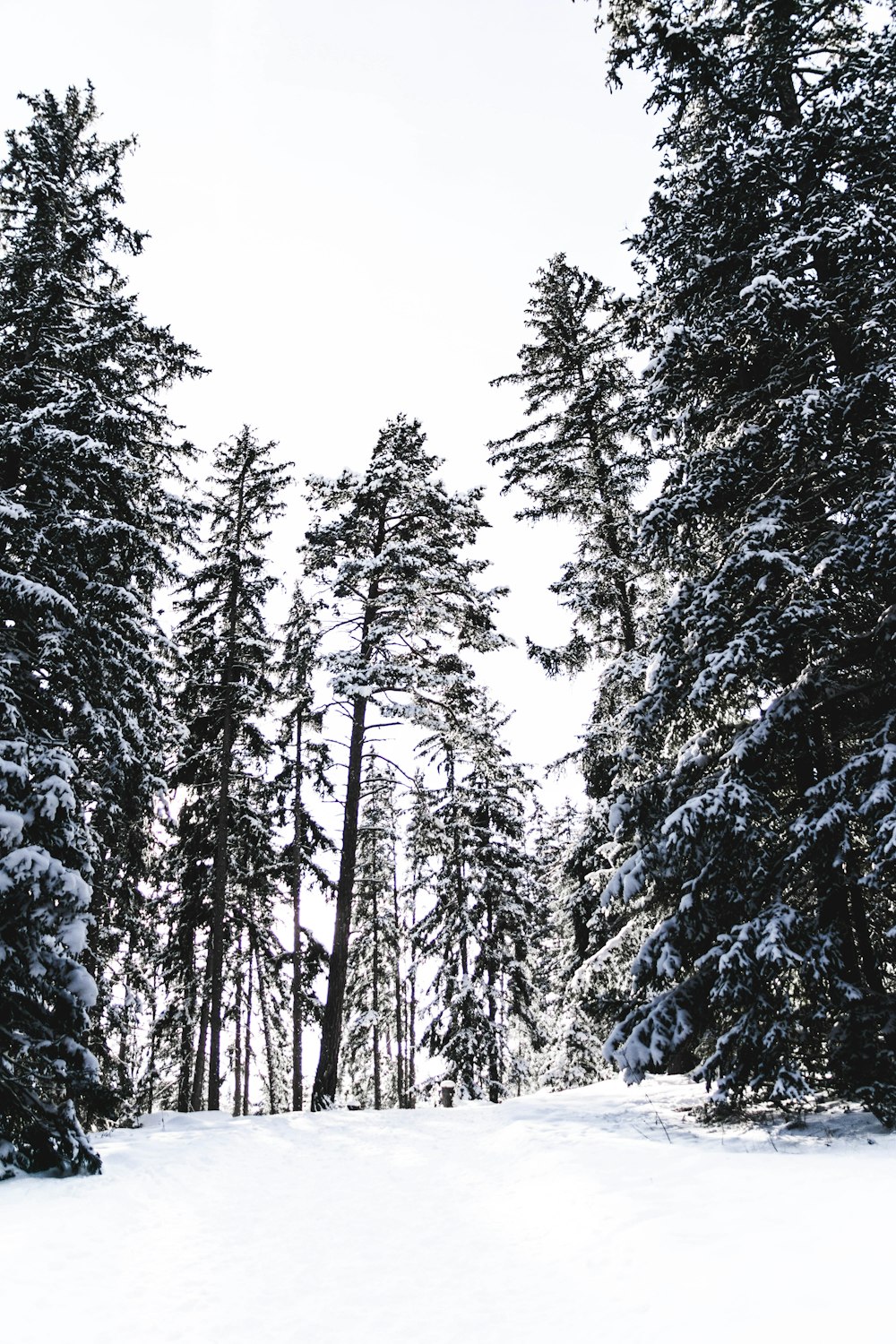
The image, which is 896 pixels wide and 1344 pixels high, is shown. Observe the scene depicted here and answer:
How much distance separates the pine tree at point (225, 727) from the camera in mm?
19016

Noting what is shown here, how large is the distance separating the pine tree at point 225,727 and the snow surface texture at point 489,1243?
11310 mm

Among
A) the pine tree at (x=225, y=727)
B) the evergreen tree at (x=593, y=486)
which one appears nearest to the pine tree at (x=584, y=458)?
the evergreen tree at (x=593, y=486)

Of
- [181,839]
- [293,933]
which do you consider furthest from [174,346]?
[293,933]

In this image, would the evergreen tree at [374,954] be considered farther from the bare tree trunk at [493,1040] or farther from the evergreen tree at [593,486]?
the evergreen tree at [593,486]

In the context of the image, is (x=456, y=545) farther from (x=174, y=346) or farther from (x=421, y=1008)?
(x=421, y=1008)

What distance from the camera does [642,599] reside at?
15.1 meters

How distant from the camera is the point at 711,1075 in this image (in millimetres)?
7125

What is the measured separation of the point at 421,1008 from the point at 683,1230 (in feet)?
57.7

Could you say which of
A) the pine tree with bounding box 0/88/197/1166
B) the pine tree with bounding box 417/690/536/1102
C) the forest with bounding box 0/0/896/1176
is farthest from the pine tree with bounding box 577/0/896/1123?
the pine tree with bounding box 417/690/536/1102

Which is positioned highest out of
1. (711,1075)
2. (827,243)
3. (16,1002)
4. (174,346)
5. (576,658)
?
(174,346)

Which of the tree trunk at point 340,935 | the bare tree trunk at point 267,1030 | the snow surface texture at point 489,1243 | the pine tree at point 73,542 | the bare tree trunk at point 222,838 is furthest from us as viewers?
the bare tree trunk at point 267,1030

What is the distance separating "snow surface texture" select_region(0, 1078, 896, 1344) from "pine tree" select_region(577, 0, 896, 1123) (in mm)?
1112

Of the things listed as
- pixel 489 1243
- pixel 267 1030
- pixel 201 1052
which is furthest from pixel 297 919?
pixel 489 1243

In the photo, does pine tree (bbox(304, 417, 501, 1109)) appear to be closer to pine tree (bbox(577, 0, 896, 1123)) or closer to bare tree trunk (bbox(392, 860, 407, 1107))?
pine tree (bbox(577, 0, 896, 1123))
